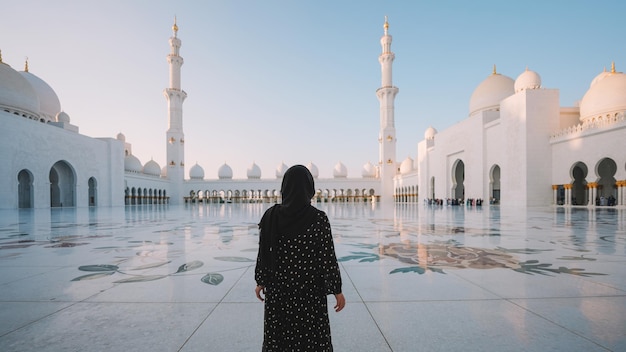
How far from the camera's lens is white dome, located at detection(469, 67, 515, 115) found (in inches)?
933

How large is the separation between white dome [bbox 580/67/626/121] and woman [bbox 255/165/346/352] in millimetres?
22485

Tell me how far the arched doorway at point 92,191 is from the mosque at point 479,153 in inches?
2.5

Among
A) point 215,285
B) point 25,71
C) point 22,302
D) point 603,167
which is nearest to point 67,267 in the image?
point 22,302

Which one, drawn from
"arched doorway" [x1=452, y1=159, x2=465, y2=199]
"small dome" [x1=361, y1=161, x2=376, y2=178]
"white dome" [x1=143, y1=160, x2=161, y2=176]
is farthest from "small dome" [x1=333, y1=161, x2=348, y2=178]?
"white dome" [x1=143, y1=160, x2=161, y2=176]

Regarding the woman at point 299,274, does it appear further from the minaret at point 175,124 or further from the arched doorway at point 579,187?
the minaret at point 175,124

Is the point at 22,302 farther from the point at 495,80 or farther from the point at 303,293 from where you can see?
the point at 495,80


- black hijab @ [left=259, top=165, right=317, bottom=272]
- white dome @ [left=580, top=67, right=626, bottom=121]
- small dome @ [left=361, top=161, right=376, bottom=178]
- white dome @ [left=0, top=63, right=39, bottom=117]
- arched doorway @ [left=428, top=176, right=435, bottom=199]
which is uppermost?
white dome @ [left=0, top=63, right=39, bottom=117]

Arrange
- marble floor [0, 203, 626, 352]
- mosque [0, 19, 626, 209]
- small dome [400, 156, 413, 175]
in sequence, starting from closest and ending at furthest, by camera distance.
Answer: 1. marble floor [0, 203, 626, 352]
2. mosque [0, 19, 626, 209]
3. small dome [400, 156, 413, 175]

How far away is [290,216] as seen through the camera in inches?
53.1

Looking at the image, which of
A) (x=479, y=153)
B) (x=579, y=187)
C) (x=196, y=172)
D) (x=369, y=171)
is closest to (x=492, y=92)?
(x=479, y=153)

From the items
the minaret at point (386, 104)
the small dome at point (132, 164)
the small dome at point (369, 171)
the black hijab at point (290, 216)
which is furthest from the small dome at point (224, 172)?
the black hijab at point (290, 216)

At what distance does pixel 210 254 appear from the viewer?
3.72 meters

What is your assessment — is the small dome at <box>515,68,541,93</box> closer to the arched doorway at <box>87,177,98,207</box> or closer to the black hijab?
the black hijab

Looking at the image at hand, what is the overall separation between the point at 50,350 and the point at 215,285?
1.09m
